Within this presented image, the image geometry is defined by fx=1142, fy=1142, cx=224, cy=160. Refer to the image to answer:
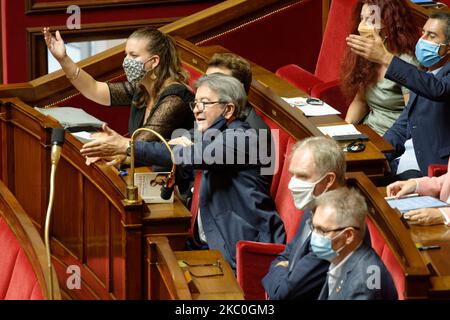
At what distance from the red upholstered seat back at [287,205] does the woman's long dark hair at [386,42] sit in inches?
26.7

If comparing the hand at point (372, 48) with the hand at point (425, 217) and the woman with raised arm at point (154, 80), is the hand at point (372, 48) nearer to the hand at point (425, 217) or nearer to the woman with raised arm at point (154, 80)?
the woman with raised arm at point (154, 80)

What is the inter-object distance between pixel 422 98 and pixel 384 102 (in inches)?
11.2

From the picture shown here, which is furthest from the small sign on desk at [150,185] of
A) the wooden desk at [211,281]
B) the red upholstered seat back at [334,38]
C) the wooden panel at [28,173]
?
the red upholstered seat back at [334,38]

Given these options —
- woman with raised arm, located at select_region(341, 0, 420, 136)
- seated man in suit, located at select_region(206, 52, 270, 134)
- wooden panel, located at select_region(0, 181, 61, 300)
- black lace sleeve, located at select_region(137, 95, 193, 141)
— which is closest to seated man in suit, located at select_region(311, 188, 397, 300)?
wooden panel, located at select_region(0, 181, 61, 300)

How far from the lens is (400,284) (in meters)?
2.50

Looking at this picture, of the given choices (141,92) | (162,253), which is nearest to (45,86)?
(141,92)

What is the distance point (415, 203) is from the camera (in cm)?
295

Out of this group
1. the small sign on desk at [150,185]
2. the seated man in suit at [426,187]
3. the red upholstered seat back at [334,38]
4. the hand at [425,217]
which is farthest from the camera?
the red upholstered seat back at [334,38]

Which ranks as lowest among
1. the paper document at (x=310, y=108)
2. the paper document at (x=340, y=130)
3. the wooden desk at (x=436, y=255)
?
the wooden desk at (x=436, y=255)

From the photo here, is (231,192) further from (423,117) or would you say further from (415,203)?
(423,117)

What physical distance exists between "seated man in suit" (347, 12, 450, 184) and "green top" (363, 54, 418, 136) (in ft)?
0.52

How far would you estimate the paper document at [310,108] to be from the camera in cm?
361

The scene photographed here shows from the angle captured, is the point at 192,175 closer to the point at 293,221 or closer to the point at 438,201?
the point at 293,221

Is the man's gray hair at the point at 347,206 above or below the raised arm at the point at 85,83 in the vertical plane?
above
